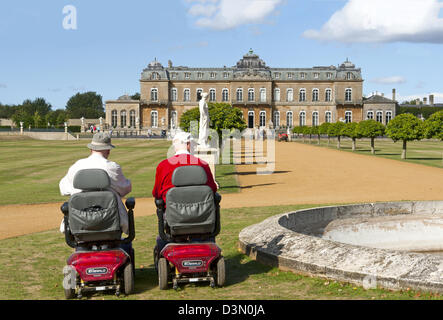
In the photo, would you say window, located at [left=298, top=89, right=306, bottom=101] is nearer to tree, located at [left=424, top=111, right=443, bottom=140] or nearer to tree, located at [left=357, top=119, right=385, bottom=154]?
tree, located at [left=357, top=119, right=385, bottom=154]

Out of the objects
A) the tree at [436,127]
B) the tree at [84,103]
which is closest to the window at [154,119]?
the tree at [84,103]

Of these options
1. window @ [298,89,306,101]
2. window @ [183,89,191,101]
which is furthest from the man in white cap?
window @ [298,89,306,101]

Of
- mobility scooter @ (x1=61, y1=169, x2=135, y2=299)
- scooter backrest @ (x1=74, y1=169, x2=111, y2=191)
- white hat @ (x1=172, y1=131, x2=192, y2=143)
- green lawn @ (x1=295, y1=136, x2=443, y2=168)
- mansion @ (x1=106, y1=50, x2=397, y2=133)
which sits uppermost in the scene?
mansion @ (x1=106, y1=50, x2=397, y2=133)

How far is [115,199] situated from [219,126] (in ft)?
58.3

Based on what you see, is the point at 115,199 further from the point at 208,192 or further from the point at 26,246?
the point at 26,246

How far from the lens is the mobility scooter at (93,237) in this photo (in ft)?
14.0

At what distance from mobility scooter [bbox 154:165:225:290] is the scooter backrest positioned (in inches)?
22.3

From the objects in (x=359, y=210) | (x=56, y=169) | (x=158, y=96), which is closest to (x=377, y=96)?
(x=158, y=96)

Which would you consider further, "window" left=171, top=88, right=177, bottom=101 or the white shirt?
"window" left=171, top=88, right=177, bottom=101

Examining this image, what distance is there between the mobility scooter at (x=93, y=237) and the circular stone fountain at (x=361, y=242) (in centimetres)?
173

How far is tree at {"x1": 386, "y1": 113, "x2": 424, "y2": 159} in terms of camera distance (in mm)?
25625

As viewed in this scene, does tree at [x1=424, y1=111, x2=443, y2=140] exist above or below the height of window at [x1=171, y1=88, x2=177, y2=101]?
below

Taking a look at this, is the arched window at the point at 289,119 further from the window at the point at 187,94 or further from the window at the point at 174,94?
the window at the point at 174,94
